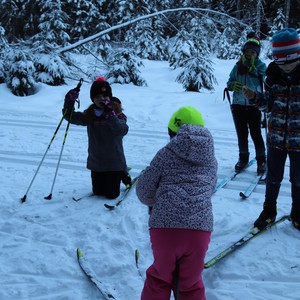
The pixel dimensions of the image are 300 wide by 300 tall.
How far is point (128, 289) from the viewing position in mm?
2912

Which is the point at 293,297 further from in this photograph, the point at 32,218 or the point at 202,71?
the point at 202,71

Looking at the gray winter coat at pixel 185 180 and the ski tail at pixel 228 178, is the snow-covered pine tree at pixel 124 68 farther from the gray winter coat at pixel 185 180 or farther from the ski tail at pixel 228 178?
the gray winter coat at pixel 185 180

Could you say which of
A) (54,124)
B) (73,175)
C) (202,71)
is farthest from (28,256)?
(202,71)

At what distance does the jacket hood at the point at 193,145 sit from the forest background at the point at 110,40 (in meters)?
10.4

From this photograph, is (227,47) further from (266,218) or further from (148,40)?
(266,218)

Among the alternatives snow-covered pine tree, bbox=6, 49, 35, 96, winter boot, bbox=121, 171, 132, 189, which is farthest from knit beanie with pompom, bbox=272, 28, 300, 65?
snow-covered pine tree, bbox=6, 49, 35, 96

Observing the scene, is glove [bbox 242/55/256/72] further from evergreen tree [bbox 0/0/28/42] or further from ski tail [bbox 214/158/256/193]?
evergreen tree [bbox 0/0/28/42]

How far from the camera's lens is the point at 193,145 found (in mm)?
2244

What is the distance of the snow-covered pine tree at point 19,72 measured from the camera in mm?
12250

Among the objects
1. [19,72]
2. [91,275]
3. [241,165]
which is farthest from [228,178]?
[19,72]

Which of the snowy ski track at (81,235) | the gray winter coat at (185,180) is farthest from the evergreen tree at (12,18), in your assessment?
the gray winter coat at (185,180)

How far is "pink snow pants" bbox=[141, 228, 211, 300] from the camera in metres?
2.26

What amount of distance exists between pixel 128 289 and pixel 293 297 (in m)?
1.28

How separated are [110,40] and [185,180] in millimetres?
14773
